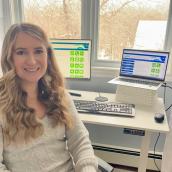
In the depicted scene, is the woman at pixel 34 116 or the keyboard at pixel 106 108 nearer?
the woman at pixel 34 116

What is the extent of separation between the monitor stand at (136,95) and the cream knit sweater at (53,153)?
0.61 metres

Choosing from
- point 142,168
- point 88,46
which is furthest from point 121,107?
point 88,46

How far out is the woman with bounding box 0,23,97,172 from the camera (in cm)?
103

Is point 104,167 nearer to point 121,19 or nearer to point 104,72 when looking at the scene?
point 104,72

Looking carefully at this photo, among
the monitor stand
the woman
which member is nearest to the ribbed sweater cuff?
the woman

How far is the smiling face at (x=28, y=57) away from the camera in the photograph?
3.44 feet

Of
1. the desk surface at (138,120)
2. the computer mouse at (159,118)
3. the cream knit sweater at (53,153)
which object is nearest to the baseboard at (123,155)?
the desk surface at (138,120)

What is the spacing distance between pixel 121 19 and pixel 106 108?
0.85m

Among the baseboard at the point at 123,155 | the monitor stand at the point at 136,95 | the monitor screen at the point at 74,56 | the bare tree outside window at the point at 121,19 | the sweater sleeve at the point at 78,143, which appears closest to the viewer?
the sweater sleeve at the point at 78,143

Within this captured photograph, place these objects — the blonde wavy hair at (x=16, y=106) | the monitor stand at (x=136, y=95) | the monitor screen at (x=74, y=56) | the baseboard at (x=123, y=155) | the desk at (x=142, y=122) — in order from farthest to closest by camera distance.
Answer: the baseboard at (x=123, y=155), the monitor screen at (x=74, y=56), the monitor stand at (x=136, y=95), the desk at (x=142, y=122), the blonde wavy hair at (x=16, y=106)

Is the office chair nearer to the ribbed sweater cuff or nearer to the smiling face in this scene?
the ribbed sweater cuff

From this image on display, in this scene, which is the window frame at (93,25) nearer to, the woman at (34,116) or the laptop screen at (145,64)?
the laptop screen at (145,64)

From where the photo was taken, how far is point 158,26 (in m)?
1.96

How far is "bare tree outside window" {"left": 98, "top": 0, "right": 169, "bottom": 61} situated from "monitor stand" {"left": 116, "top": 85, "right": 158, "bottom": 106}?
48 cm
